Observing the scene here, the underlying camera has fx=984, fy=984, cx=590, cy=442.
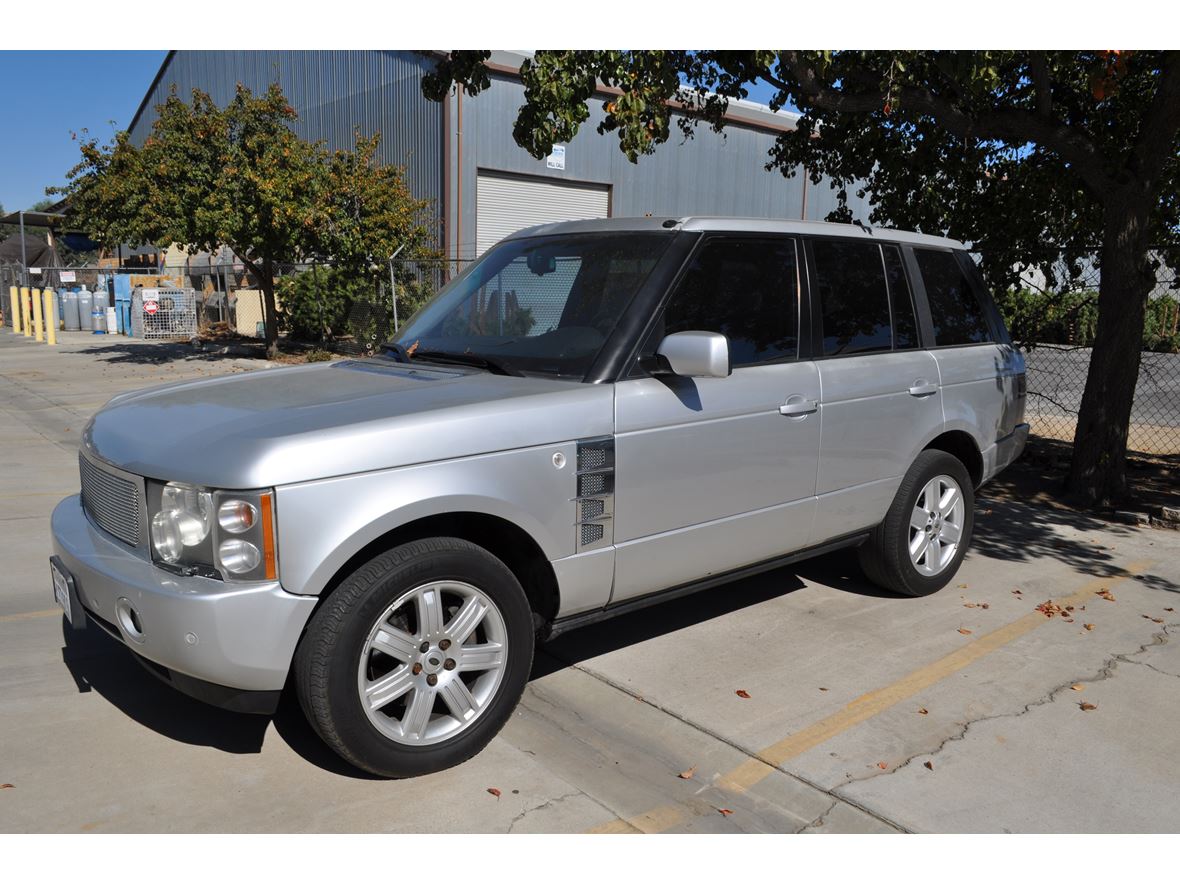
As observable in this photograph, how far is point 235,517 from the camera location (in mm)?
3043

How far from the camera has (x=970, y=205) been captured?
32.4 ft

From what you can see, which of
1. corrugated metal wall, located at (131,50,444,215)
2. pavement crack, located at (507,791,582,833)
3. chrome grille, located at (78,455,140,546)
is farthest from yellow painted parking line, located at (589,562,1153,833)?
corrugated metal wall, located at (131,50,444,215)

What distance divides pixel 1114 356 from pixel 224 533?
7246 mm

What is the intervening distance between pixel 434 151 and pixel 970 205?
15839mm

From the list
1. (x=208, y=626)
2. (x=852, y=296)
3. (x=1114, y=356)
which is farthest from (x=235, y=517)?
(x=1114, y=356)

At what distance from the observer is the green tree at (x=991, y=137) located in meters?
6.80

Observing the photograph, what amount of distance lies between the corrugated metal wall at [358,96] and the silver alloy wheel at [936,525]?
16.8 m

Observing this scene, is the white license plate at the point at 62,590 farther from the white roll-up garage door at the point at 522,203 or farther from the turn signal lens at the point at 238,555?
the white roll-up garage door at the point at 522,203

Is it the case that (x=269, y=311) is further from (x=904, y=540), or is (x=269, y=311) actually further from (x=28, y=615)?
(x=904, y=540)

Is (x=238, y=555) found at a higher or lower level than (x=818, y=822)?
higher

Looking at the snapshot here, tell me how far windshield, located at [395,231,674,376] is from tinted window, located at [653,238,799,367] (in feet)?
0.66

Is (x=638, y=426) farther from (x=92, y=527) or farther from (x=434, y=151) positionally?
(x=434, y=151)

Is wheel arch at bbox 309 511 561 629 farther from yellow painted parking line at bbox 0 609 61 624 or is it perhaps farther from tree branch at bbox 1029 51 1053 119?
tree branch at bbox 1029 51 1053 119

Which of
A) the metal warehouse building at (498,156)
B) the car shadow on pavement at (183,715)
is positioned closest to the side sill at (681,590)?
the car shadow on pavement at (183,715)
